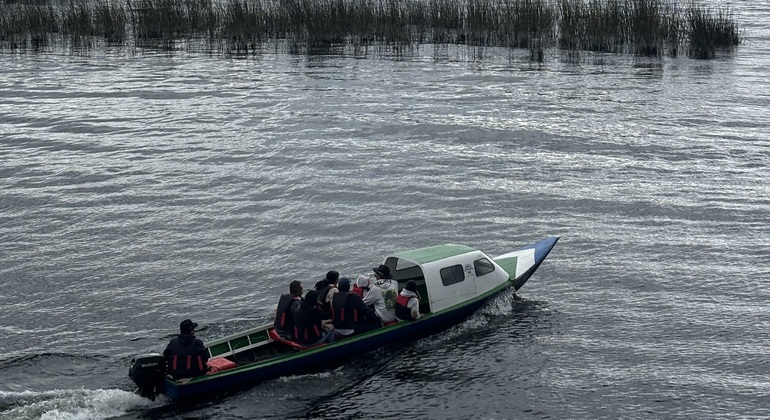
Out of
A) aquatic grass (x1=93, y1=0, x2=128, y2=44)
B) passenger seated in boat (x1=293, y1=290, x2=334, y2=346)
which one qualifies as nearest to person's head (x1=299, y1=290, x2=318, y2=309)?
passenger seated in boat (x1=293, y1=290, x2=334, y2=346)

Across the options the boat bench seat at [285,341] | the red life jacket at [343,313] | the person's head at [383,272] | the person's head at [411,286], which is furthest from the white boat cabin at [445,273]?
the boat bench seat at [285,341]

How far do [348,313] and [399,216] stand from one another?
10059 millimetres

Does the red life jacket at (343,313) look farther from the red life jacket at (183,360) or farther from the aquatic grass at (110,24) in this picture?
the aquatic grass at (110,24)

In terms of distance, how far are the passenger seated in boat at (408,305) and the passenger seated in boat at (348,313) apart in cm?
87

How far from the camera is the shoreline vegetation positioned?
2082 inches

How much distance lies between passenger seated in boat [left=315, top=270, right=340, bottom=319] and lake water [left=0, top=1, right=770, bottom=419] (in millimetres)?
1406

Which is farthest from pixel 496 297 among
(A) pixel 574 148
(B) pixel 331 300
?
(A) pixel 574 148

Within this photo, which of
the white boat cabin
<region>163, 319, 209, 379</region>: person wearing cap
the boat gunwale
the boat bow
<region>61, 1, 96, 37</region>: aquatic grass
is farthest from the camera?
<region>61, 1, 96, 37</region>: aquatic grass

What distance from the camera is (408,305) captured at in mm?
22484

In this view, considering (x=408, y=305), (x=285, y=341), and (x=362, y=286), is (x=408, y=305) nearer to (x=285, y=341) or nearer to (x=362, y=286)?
(x=362, y=286)

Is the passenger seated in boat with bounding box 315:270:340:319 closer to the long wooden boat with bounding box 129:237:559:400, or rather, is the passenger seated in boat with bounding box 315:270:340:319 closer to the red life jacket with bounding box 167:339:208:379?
the long wooden boat with bounding box 129:237:559:400

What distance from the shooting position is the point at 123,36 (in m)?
58.2

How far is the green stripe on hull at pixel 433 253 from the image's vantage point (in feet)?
77.6

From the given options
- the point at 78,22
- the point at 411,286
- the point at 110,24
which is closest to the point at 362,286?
the point at 411,286
